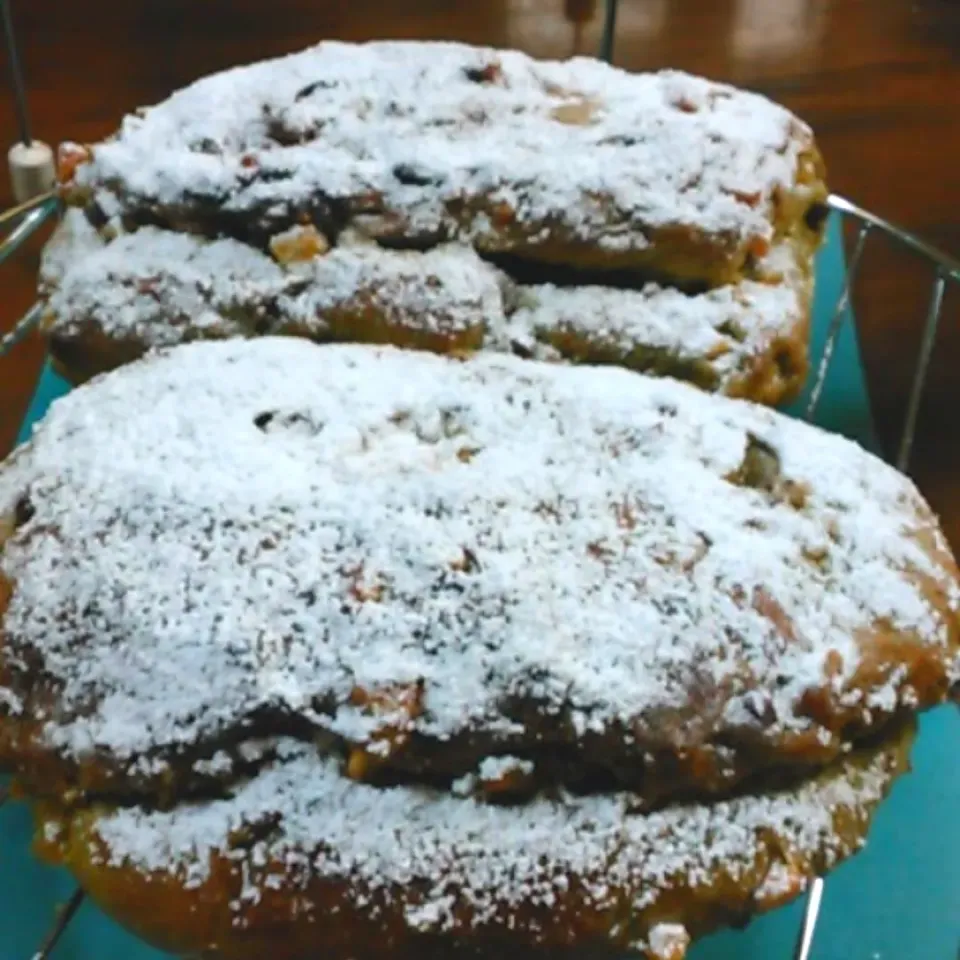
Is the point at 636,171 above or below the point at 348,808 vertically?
above

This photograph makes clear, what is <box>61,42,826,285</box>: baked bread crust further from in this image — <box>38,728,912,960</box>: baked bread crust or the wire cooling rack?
<box>38,728,912,960</box>: baked bread crust

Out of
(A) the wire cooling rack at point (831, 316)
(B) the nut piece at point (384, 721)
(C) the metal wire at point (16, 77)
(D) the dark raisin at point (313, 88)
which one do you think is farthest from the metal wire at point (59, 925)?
(C) the metal wire at point (16, 77)

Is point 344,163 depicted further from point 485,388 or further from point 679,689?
point 679,689

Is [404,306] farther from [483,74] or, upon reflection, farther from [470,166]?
[483,74]

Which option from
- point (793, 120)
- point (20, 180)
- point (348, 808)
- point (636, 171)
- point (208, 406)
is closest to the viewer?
point (348, 808)

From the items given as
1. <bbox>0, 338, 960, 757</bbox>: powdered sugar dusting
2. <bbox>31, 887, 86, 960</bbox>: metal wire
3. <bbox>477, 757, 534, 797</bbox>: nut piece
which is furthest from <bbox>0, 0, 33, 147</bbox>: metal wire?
<bbox>477, 757, 534, 797</bbox>: nut piece

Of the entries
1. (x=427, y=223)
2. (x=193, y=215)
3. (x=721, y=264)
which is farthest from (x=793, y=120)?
(x=193, y=215)
